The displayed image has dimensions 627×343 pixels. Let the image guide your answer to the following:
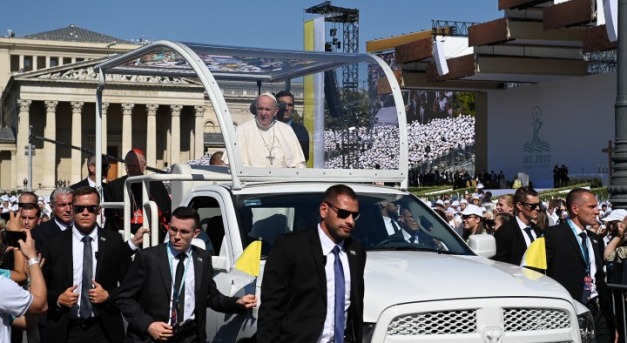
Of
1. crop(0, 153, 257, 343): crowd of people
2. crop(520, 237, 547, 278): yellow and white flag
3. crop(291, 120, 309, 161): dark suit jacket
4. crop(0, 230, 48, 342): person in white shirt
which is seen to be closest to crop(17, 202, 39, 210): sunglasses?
crop(0, 153, 257, 343): crowd of people

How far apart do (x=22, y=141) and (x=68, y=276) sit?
115 meters

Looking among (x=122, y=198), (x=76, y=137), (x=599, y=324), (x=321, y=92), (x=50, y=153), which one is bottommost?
(x=599, y=324)

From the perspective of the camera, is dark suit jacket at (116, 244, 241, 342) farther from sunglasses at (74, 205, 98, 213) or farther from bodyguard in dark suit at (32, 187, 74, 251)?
bodyguard in dark suit at (32, 187, 74, 251)

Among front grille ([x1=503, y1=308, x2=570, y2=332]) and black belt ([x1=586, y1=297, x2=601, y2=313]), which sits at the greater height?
front grille ([x1=503, y1=308, x2=570, y2=332])

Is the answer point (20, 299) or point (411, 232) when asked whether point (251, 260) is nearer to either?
point (411, 232)

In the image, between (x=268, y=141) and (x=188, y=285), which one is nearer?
(x=188, y=285)

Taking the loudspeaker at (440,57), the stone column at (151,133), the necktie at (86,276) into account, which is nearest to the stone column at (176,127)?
the stone column at (151,133)

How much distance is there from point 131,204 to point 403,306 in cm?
419

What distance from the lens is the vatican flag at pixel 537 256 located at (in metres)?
8.05

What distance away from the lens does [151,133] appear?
120 meters

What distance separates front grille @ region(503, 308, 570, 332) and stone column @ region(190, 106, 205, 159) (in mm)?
112428

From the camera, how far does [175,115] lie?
4732 inches

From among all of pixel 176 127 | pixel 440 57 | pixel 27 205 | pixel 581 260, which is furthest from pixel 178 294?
pixel 176 127

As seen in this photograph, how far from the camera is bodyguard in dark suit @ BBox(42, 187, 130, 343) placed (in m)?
7.70
